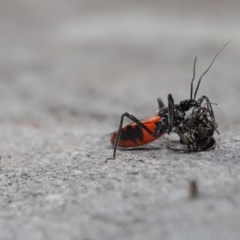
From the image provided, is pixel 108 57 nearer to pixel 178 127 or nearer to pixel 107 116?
pixel 107 116

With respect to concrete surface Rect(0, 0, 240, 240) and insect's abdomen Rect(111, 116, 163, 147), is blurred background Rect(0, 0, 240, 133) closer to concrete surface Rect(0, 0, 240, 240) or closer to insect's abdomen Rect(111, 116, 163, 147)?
concrete surface Rect(0, 0, 240, 240)

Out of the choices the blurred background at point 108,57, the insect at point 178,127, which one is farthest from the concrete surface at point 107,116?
the insect at point 178,127

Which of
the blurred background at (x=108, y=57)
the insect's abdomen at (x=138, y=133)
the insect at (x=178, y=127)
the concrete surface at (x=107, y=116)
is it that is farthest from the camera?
→ the blurred background at (x=108, y=57)

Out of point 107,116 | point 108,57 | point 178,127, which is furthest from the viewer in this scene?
point 108,57

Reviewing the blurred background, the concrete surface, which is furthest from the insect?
the blurred background

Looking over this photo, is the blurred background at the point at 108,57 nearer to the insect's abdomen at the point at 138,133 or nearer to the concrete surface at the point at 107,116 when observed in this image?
the concrete surface at the point at 107,116

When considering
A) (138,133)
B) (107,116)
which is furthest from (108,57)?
(138,133)

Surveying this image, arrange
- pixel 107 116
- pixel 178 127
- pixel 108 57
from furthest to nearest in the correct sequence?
pixel 108 57 → pixel 107 116 → pixel 178 127
